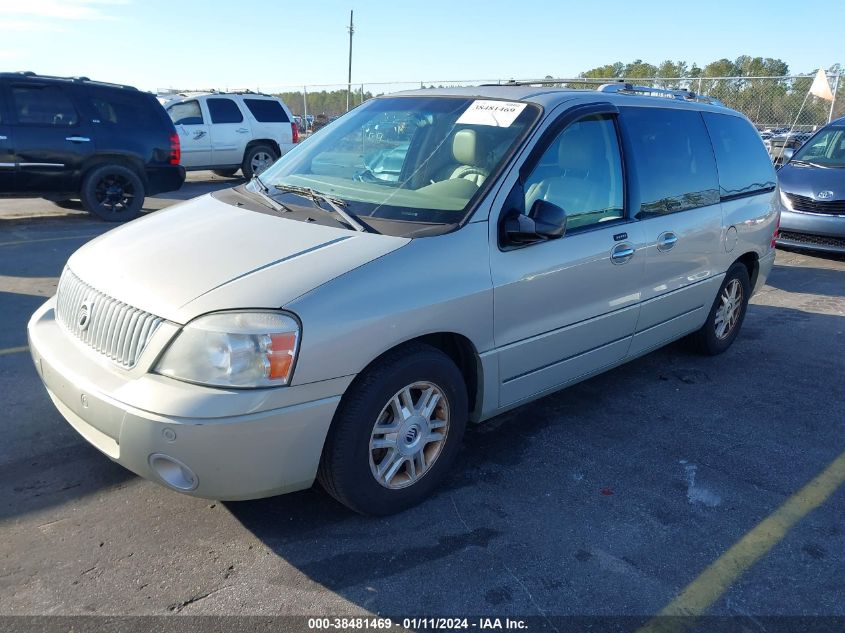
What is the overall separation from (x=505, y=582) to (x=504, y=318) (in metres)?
1.19

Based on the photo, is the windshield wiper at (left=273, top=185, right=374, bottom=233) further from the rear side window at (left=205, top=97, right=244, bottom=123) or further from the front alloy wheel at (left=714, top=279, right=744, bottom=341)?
the rear side window at (left=205, top=97, right=244, bottom=123)

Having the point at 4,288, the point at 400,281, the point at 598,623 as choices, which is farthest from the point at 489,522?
the point at 4,288

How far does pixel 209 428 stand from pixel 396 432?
842 mm

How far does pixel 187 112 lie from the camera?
14930 mm

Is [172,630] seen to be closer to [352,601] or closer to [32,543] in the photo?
[352,601]

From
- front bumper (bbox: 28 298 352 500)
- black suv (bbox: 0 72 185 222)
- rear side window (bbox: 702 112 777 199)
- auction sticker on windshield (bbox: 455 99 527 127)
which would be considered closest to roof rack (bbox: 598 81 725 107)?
rear side window (bbox: 702 112 777 199)

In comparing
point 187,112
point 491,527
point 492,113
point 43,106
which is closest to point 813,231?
point 492,113

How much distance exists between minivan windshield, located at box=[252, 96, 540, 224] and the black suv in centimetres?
675

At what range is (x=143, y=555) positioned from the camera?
2.84 meters

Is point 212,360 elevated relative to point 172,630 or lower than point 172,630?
elevated

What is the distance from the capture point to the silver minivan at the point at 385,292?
2609mm

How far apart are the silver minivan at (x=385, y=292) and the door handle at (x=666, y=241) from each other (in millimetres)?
17

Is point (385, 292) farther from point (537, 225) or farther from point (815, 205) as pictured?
point (815, 205)

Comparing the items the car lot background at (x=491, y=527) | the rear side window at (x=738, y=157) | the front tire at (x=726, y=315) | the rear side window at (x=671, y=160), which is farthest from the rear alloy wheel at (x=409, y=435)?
the rear side window at (x=738, y=157)
